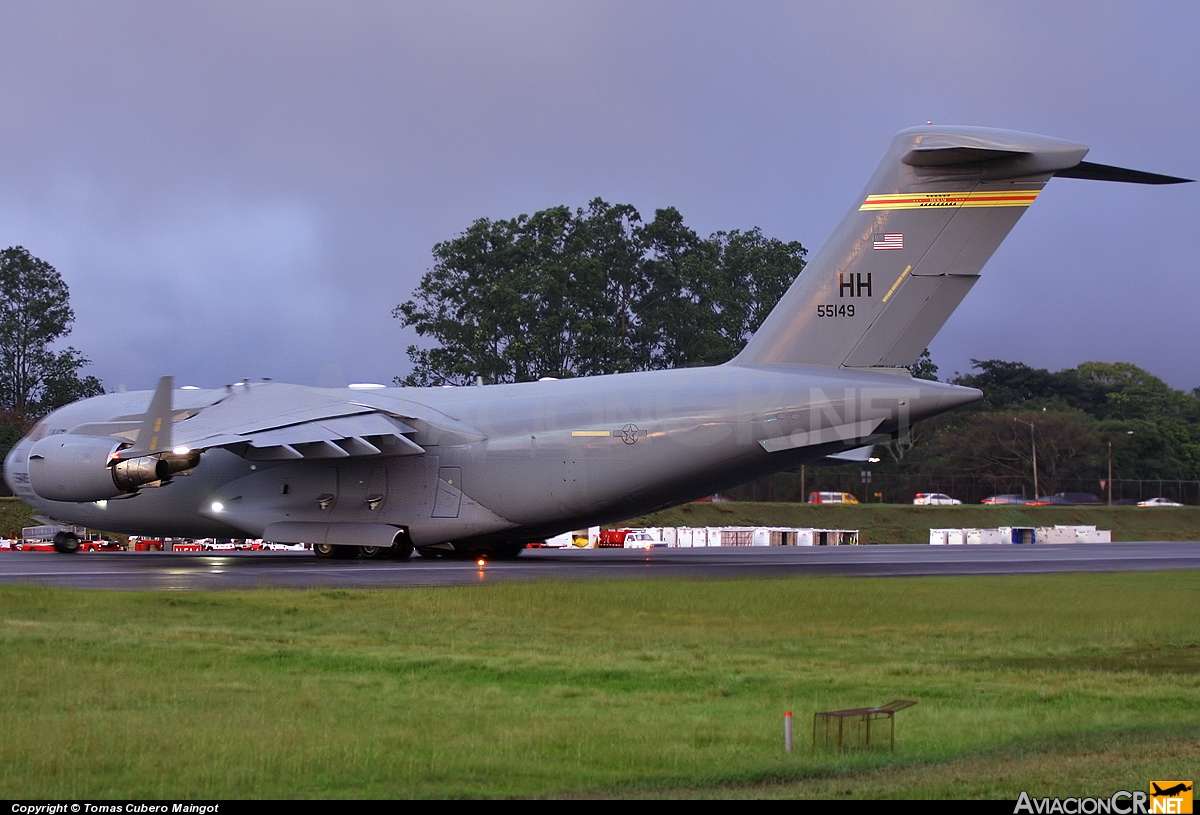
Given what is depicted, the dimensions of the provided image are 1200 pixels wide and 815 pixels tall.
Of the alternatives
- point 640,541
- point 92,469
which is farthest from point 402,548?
point 640,541

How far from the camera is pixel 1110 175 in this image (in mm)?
20906

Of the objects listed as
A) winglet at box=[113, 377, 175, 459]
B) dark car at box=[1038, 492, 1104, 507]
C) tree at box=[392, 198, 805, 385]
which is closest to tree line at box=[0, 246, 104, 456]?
tree at box=[392, 198, 805, 385]

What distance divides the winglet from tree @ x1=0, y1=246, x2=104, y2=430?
35.9m

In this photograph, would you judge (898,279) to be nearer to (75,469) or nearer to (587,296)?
(75,469)

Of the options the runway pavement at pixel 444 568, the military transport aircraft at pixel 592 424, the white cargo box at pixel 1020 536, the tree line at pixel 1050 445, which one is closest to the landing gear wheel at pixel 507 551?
the military transport aircraft at pixel 592 424

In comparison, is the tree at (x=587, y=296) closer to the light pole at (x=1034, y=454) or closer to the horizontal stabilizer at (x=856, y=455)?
the light pole at (x=1034, y=454)

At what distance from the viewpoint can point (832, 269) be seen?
23.2m

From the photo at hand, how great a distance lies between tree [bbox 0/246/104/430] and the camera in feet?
193

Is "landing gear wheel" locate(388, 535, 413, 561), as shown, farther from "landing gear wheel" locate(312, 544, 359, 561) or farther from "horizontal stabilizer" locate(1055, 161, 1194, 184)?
"horizontal stabilizer" locate(1055, 161, 1194, 184)

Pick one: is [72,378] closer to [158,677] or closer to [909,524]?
[909,524]

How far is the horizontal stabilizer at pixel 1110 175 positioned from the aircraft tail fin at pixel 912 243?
2cm

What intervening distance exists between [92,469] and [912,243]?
624 inches

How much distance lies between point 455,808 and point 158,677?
457 cm

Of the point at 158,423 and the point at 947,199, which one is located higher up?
the point at 947,199
